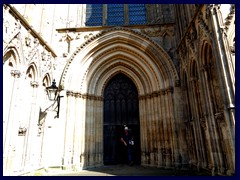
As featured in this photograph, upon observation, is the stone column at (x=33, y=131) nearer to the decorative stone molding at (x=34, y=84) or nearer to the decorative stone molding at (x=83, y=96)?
the decorative stone molding at (x=34, y=84)

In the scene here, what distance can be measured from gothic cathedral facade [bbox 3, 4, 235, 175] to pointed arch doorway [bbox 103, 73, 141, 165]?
51mm

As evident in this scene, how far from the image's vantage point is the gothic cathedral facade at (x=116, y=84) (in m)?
5.82

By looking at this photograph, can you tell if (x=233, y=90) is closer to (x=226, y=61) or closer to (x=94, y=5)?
(x=226, y=61)

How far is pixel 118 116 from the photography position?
33.1 ft

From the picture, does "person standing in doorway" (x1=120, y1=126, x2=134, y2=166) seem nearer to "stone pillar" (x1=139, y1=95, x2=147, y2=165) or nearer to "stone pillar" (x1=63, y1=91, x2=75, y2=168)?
"stone pillar" (x1=139, y1=95, x2=147, y2=165)

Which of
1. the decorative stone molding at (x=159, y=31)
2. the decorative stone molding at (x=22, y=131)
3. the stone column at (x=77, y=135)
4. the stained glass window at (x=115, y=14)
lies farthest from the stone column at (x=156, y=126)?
the decorative stone molding at (x=22, y=131)

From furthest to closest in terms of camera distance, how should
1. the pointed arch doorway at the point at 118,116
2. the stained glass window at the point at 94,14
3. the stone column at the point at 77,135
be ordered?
the stained glass window at the point at 94,14
the pointed arch doorway at the point at 118,116
the stone column at the point at 77,135

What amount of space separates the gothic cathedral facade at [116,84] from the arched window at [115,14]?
6 centimetres

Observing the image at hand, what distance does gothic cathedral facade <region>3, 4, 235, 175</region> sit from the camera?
5.82 m

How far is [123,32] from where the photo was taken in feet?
32.4

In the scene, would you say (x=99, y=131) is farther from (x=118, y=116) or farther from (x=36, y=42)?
(x=36, y=42)

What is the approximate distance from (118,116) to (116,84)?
5.72 feet

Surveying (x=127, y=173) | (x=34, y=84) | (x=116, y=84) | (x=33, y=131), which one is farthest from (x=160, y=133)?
(x=34, y=84)

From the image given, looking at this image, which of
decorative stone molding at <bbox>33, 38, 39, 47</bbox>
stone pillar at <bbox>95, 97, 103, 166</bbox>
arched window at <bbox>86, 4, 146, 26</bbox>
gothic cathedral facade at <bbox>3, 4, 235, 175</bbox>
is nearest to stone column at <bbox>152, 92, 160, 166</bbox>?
gothic cathedral facade at <bbox>3, 4, 235, 175</bbox>
